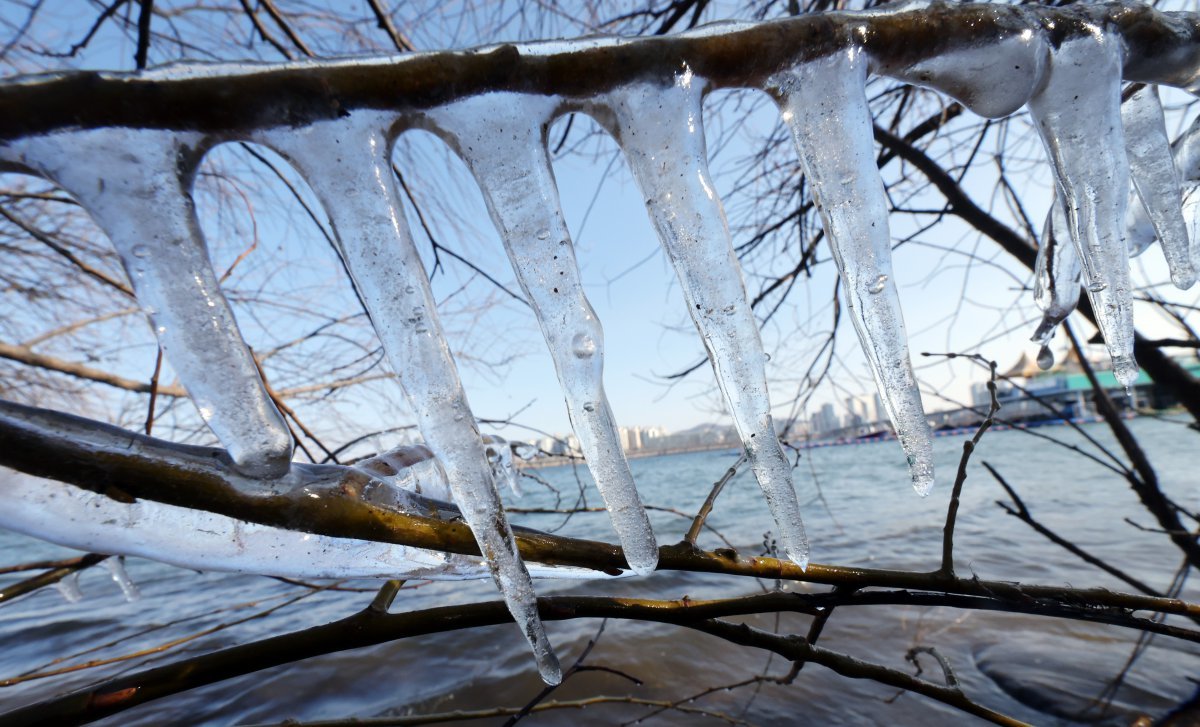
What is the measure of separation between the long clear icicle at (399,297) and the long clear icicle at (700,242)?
1.02 feet

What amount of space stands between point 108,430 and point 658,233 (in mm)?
821

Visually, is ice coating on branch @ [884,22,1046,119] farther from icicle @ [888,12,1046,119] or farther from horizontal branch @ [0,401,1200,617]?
horizontal branch @ [0,401,1200,617]

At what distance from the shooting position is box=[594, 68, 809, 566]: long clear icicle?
730 millimetres

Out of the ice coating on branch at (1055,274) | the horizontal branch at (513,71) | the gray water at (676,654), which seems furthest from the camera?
the gray water at (676,654)

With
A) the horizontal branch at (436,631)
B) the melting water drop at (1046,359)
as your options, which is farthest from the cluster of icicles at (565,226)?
the melting water drop at (1046,359)

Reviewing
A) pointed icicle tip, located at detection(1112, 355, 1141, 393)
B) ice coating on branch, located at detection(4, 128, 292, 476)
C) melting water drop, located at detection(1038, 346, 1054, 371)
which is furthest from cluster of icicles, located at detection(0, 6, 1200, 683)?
melting water drop, located at detection(1038, 346, 1054, 371)

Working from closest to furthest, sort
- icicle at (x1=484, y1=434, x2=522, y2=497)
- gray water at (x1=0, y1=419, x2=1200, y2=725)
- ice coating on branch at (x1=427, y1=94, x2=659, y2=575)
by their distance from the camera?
ice coating on branch at (x1=427, y1=94, x2=659, y2=575)
icicle at (x1=484, y1=434, x2=522, y2=497)
gray water at (x1=0, y1=419, x2=1200, y2=725)

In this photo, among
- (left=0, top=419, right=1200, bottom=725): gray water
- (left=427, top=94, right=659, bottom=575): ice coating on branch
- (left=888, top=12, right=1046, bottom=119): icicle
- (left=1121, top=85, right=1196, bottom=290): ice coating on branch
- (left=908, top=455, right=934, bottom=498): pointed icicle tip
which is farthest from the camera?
(left=0, top=419, right=1200, bottom=725): gray water

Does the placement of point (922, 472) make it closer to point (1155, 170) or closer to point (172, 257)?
point (1155, 170)

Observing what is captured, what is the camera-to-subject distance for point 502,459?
2340 mm

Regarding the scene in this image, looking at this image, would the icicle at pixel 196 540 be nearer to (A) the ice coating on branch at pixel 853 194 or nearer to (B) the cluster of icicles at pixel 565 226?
(B) the cluster of icicles at pixel 565 226

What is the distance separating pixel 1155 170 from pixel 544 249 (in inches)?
53.2

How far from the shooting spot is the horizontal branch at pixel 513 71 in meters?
0.57

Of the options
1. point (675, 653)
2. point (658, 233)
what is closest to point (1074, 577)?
point (675, 653)
